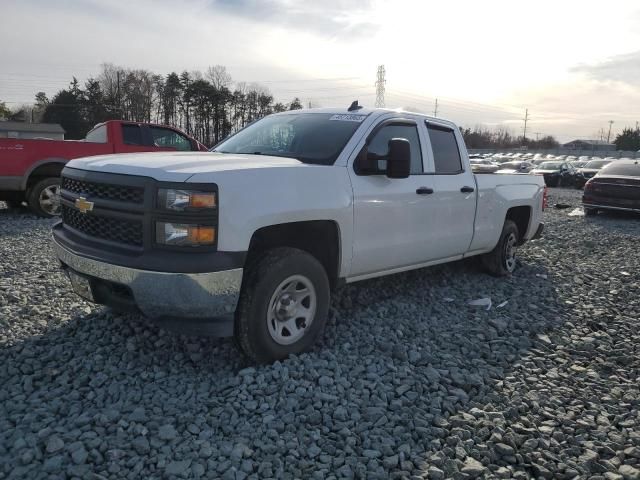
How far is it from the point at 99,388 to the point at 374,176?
2.57 meters

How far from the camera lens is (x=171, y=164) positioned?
3385 millimetres

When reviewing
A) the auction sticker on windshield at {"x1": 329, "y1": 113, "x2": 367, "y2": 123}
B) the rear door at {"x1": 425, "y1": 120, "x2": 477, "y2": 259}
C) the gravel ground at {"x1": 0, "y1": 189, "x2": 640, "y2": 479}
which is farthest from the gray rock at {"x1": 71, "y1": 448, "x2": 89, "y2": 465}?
the rear door at {"x1": 425, "y1": 120, "x2": 477, "y2": 259}

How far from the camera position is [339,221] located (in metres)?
3.92

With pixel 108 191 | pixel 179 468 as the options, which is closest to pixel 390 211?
pixel 108 191

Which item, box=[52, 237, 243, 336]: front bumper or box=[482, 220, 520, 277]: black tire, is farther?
box=[482, 220, 520, 277]: black tire

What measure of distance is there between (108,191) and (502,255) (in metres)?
4.94

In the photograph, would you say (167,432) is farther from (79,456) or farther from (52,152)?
(52,152)

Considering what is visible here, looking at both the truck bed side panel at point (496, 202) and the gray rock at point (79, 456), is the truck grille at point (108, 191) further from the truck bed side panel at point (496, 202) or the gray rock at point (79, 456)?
the truck bed side panel at point (496, 202)

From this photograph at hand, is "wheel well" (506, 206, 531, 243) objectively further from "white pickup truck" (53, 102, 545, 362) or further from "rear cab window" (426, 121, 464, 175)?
"white pickup truck" (53, 102, 545, 362)

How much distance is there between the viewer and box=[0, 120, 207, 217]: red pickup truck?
9.16 m

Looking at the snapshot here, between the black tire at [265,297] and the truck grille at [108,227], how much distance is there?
76cm

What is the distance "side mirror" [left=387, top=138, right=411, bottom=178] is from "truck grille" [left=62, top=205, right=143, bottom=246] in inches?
77.5

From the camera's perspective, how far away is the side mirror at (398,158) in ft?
13.3

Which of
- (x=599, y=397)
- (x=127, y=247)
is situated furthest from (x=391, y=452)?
(x=127, y=247)
